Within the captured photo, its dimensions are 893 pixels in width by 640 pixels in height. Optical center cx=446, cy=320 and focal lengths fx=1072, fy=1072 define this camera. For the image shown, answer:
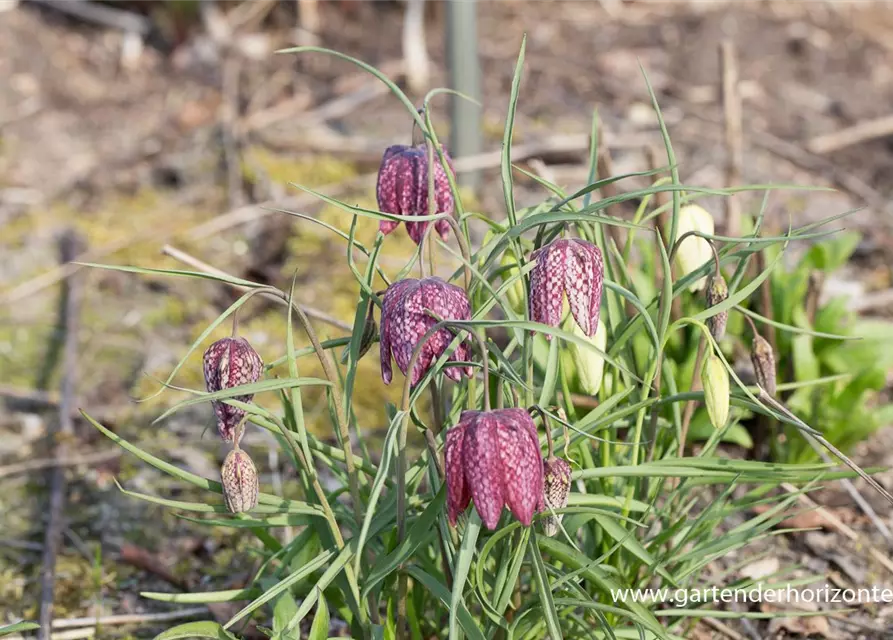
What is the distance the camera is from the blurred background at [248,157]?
81.8 inches

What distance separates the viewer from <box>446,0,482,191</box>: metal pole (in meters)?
2.93

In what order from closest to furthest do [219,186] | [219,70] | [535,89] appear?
Answer: [219,186], [535,89], [219,70]

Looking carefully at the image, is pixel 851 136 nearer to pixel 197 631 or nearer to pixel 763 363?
pixel 763 363

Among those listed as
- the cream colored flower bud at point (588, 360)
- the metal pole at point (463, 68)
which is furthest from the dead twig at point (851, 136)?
the cream colored flower bud at point (588, 360)

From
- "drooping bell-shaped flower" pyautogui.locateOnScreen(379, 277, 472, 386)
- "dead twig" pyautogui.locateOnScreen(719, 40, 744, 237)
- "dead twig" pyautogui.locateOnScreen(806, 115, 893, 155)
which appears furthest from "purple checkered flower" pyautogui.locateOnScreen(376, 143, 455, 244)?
"dead twig" pyautogui.locateOnScreen(806, 115, 893, 155)

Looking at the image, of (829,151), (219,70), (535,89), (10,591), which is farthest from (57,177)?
(829,151)

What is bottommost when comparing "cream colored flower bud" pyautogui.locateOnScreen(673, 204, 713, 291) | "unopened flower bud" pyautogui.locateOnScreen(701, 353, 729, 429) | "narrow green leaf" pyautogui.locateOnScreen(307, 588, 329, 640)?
"narrow green leaf" pyautogui.locateOnScreen(307, 588, 329, 640)

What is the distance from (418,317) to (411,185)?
0.80 feet

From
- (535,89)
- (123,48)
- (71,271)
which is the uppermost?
(123,48)

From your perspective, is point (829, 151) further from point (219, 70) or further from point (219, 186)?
point (219, 70)

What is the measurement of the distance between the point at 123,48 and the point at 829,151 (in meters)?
2.75

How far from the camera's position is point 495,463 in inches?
40.1

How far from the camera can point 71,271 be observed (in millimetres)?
2941

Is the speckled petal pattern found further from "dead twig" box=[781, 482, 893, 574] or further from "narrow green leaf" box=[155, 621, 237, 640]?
"dead twig" box=[781, 482, 893, 574]
